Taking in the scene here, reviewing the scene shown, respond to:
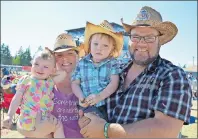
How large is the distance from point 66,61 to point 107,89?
2.60 feet

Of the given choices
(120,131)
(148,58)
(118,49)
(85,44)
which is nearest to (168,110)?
(120,131)

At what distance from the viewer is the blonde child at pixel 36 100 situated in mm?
3109

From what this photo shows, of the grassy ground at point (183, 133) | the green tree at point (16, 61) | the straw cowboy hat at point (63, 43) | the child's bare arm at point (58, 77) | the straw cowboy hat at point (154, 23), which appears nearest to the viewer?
the straw cowboy hat at point (154, 23)

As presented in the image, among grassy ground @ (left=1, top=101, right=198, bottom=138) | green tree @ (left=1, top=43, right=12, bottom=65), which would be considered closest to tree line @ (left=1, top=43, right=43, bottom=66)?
green tree @ (left=1, top=43, right=12, bottom=65)

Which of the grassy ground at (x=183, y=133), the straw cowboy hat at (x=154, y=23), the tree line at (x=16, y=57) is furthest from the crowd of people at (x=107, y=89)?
the tree line at (x=16, y=57)

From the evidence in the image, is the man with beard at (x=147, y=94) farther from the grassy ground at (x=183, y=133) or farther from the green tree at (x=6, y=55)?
the green tree at (x=6, y=55)

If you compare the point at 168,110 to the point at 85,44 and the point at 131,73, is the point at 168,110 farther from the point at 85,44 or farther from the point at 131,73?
the point at 85,44

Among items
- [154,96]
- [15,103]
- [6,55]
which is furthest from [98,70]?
[6,55]

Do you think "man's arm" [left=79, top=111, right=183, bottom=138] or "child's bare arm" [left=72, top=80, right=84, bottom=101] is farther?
"child's bare arm" [left=72, top=80, right=84, bottom=101]

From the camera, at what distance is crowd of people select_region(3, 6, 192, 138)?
97.9 inches

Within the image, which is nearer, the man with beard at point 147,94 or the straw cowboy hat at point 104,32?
the man with beard at point 147,94

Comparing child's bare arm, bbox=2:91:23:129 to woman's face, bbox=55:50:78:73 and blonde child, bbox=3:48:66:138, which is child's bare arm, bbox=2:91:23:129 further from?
woman's face, bbox=55:50:78:73

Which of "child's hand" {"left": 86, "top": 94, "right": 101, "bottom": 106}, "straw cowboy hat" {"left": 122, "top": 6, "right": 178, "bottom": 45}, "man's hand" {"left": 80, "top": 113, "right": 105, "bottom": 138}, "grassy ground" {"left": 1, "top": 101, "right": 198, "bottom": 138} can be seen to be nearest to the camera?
"man's hand" {"left": 80, "top": 113, "right": 105, "bottom": 138}

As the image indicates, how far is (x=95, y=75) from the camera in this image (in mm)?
3094
